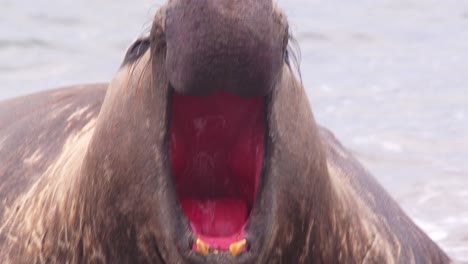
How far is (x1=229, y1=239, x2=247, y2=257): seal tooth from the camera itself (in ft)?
12.1

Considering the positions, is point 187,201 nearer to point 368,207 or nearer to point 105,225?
point 105,225

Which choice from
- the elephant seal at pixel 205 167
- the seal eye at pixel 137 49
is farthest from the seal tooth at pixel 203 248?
the seal eye at pixel 137 49

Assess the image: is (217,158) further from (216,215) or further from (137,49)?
(137,49)

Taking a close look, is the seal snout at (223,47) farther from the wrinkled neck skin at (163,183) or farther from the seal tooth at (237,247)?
the seal tooth at (237,247)

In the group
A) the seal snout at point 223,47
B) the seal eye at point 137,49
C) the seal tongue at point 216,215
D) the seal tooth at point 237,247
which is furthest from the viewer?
the seal eye at point 137,49

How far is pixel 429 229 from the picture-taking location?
7.85 m

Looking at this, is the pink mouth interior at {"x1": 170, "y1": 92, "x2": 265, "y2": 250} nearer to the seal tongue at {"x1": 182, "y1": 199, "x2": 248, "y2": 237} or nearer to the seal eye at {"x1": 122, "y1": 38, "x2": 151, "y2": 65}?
the seal tongue at {"x1": 182, "y1": 199, "x2": 248, "y2": 237}

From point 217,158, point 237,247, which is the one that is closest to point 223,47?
point 217,158

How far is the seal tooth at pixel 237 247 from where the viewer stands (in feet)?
12.1

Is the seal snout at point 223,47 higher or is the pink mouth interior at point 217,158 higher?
the seal snout at point 223,47

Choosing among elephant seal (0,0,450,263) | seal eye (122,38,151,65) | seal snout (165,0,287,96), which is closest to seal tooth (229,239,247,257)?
elephant seal (0,0,450,263)

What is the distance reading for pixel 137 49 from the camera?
413 centimetres

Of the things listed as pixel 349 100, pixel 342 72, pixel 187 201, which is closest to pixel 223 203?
pixel 187 201

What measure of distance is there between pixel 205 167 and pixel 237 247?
0.29 m
